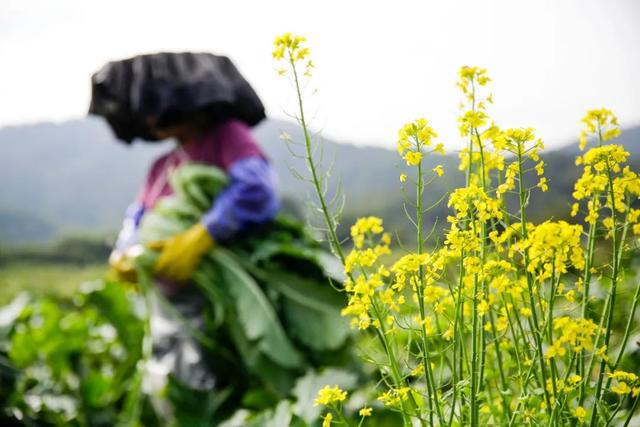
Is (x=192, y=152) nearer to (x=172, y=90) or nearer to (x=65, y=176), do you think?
(x=172, y=90)

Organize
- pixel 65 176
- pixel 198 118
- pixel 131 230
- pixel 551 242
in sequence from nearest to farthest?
pixel 551 242
pixel 198 118
pixel 131 230
pixel 65 176

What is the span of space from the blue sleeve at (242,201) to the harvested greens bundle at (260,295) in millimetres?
72

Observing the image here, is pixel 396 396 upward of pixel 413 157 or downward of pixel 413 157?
downward

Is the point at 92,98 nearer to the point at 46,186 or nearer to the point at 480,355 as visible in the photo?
the point at 480,355

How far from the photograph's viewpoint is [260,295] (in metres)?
2.25

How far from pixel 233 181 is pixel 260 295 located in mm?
447

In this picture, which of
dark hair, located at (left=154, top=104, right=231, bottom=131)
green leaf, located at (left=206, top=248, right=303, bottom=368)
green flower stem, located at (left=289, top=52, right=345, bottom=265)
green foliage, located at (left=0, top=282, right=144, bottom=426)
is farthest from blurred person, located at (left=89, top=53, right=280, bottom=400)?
green flower stem, located at (left=289, top=52, right=345, bottom=265)

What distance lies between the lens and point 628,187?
2.46 ft

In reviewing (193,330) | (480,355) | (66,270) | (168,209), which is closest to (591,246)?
(480,355)

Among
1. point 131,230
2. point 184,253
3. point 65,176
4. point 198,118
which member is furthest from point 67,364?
point 65,176

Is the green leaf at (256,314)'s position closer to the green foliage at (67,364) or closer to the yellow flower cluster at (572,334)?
the green foliage at (67,364)

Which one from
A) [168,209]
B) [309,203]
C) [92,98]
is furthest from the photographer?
[92,98]

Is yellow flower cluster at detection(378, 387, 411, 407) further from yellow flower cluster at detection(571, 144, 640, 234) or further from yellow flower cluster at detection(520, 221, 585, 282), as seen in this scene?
yellow flower cluster at detection(571, 144, 640, 234)

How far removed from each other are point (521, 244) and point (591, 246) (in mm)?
160
